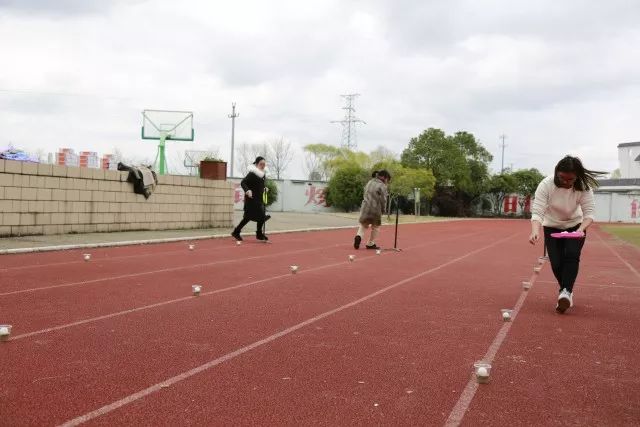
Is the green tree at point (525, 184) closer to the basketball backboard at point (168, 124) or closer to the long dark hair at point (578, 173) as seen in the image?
the basketball backboard at point (168, 124)

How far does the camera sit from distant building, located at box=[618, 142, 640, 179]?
91312 millimetres

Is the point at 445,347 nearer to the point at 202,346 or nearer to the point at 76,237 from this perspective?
the point at 202,346

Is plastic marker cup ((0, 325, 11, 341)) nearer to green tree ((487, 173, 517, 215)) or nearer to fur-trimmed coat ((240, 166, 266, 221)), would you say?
fur-trimmed coat ((240, 166, 266, 221))

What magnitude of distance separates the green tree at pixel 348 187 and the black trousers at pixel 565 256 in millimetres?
38506

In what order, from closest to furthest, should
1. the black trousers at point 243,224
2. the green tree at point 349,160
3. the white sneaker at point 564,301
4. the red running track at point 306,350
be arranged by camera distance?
1. the red running track at point 306,350
2. the white sneaker at point 564,301
3. the black trousers at point 243,224
4. the green tree at point 349,160

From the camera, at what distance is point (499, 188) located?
57.9m

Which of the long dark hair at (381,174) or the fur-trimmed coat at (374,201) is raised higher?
the long dark hair at (381,174)

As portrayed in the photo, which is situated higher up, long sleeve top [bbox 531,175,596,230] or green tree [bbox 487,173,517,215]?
green tree [bbox 487,173,517,215]

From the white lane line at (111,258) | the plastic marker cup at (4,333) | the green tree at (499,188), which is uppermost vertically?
the green tree at (499,188)

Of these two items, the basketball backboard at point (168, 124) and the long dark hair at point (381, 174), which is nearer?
the long dark hair at point (381, 174)

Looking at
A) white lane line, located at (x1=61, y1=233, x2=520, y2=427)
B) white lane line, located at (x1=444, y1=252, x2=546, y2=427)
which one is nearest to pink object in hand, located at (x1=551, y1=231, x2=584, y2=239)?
white lane line, located at (x1=444, y1=252, x2=546, y2=427)

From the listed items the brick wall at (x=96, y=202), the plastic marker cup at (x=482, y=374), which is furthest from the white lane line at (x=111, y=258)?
the plastic marker cup at (x=482, y=374)

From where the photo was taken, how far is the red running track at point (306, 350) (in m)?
3.56

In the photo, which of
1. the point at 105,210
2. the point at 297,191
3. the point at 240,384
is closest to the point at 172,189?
the point at 105,210
